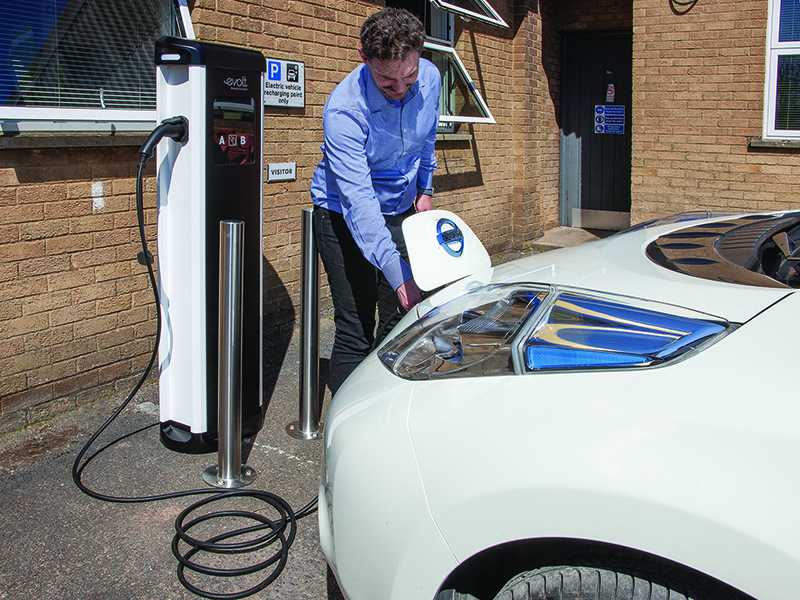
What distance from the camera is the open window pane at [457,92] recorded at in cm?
745

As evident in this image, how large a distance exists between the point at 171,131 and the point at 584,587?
254 cm

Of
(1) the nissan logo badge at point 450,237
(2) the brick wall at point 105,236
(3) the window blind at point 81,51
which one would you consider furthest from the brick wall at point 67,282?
(1) the nissan logo badge at point 450,237

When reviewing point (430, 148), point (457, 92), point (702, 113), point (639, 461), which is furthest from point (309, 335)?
point (702, 113)

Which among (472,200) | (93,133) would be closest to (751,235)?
(93,133)

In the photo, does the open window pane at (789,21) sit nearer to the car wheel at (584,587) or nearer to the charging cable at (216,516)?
the charging cable at (216,516)

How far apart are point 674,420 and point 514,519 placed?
1.24 ft

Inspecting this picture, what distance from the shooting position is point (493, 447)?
5.30ft

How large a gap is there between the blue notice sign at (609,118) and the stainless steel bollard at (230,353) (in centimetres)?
855

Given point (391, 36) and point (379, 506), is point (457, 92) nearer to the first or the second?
point (391, 36)

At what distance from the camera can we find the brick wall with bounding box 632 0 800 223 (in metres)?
8.34

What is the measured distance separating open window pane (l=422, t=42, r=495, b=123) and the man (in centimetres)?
386

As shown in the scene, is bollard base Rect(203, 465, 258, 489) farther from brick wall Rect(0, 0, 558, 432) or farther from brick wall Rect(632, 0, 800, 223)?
brick wall Rect(632, 0, 800, 223)

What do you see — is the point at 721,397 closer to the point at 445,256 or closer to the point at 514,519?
the point at 514,519

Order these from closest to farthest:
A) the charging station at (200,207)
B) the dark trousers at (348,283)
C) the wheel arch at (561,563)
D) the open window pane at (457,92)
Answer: the wheel arch at (561,563) < the charging station at (200,207) < the dark trousers at (348,283) < the open window pane at (457,92)
